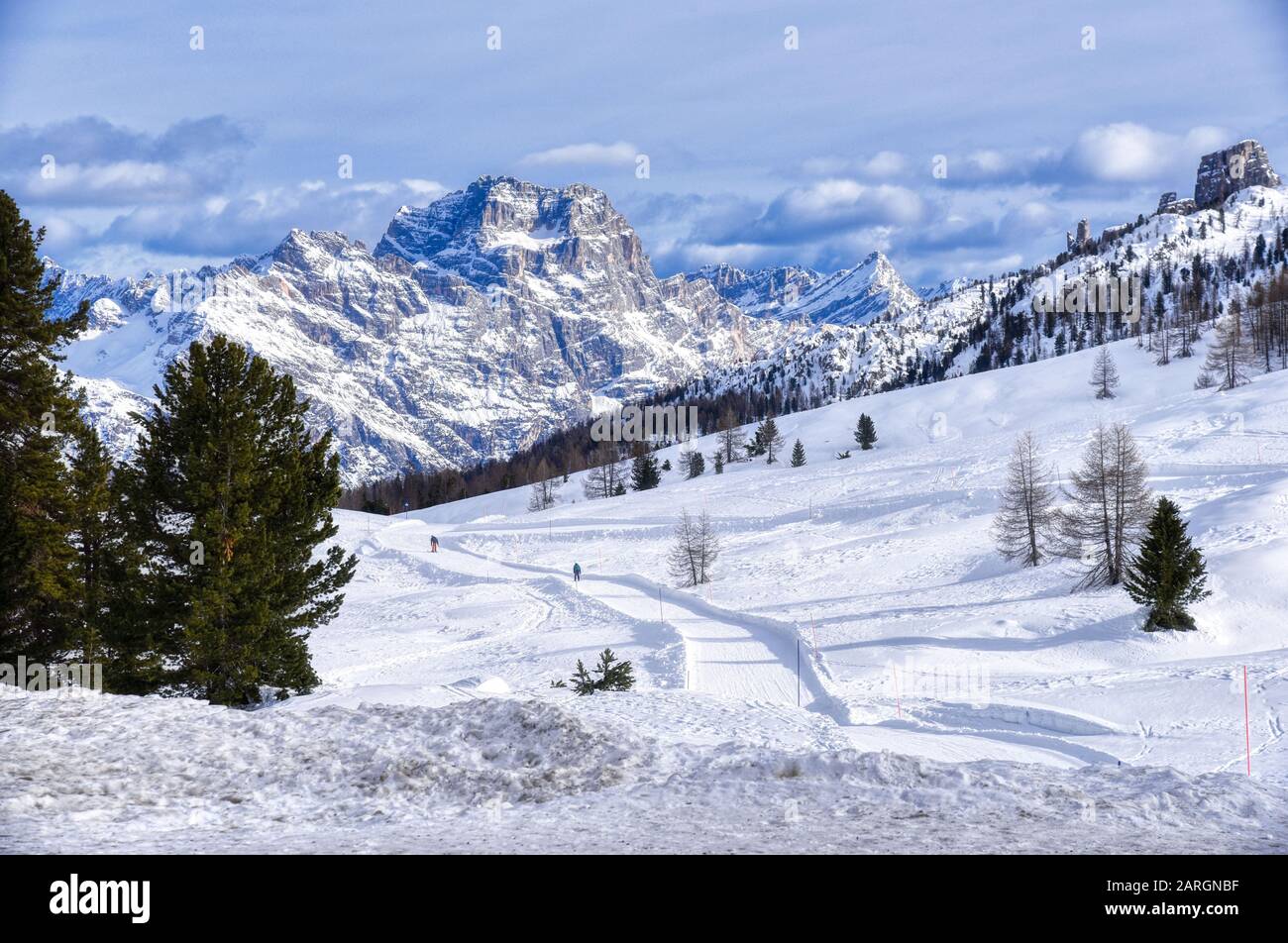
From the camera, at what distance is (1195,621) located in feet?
109

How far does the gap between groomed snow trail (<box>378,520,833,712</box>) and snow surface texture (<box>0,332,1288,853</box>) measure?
0.25 metres

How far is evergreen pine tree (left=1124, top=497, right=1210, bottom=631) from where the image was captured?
107 ft

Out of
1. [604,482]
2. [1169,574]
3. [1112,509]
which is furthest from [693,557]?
[604,482]

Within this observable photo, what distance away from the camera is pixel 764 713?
17766 mm

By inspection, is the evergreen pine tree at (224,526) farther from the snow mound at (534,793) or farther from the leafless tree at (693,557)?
the leafless tree at (693,557)

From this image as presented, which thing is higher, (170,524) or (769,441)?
(769,441)

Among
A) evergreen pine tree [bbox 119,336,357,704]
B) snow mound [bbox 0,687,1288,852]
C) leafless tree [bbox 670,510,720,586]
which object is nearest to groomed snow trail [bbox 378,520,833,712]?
leafless tree [bbox 670,510,720,586]

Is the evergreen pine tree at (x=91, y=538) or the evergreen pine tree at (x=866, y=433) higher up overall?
the evergreen pine tree at (x=866, y=433)

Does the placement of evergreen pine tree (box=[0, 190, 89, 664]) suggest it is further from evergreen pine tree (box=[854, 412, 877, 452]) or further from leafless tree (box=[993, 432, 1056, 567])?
evergreen pine tree (box=[854, 412, 877, 452])

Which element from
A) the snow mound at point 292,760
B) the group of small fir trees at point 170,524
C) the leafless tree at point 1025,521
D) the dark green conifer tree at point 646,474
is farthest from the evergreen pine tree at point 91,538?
the dark green conifer tree at point 646,474

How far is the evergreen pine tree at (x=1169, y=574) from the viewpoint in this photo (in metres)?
32.7

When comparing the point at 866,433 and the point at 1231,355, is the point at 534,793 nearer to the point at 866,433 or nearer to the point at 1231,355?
the point at 866,433

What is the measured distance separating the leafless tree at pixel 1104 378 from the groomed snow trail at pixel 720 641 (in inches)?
3524

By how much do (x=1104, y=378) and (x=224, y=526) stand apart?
125 metres
